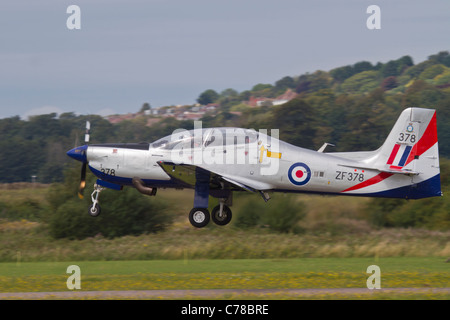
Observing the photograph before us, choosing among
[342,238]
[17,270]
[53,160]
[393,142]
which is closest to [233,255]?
[342,238]

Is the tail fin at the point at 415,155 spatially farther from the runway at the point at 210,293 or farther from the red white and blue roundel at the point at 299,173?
the runway at the point at 210,293

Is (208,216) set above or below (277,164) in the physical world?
below

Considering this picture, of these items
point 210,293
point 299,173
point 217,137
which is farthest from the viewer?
point 299,173

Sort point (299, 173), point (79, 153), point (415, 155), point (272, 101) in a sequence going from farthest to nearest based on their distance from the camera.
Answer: point (272, 101), point (79, 153), point (415, 155), point (299, 173)

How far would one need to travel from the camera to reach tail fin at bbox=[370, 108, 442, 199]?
683 inches

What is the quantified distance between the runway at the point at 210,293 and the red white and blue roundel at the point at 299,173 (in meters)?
3.39

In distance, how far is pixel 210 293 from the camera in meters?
14.4

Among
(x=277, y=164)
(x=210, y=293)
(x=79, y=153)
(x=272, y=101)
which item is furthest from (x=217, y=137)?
(x=272, y=101)

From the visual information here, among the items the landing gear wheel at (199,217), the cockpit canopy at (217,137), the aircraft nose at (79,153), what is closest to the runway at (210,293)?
the landing gear wheel at (199,217)

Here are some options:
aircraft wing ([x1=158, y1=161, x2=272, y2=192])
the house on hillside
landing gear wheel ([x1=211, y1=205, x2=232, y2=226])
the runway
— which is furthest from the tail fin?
the house on hillside

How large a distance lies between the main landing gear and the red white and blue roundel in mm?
2335

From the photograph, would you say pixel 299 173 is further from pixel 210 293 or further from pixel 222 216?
pixel 210 293

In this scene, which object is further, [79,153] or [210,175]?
[79,153]

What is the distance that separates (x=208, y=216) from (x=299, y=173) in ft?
9.41
